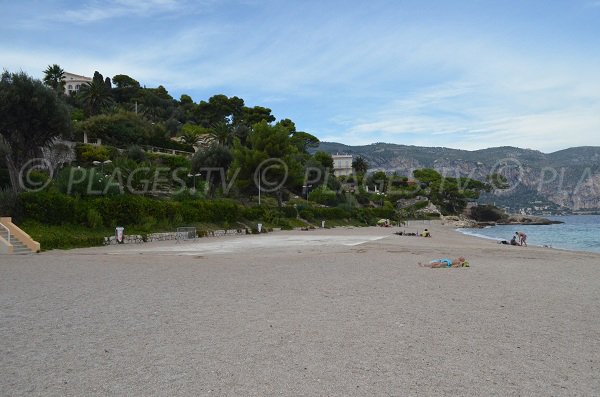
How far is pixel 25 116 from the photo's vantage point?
2997 centimetres

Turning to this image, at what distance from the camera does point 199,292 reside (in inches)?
348

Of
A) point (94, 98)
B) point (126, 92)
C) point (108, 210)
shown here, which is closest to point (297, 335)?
point (108, 210)

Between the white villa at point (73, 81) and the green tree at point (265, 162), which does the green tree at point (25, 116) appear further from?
the white villa at point (73, 81)

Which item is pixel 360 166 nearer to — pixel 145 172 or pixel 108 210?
pixel 145 172

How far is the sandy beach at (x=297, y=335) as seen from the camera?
411cm

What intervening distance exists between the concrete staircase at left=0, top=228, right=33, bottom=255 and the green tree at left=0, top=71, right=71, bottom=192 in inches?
434

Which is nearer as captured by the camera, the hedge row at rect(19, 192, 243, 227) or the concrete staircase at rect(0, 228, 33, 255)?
the concrete staircase at rect(0, 228, 33, 255)

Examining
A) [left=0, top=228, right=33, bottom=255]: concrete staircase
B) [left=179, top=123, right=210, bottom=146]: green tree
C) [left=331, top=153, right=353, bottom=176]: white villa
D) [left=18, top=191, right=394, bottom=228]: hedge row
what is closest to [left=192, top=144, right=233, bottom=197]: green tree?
[left=18, top=191, right=394, bottom=228]: hedge row

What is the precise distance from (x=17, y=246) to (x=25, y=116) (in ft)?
50.3

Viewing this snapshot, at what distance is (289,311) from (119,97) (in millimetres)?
103668

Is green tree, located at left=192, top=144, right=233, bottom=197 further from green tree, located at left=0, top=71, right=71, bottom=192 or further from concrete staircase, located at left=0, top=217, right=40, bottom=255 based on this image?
concrete staircase, located at left=0, top=217, right=40, bottom=255

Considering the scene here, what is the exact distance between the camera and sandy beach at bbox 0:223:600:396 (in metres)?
4.11

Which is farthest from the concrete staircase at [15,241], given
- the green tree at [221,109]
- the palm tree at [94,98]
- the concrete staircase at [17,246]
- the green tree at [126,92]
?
the green tree at [126,92]

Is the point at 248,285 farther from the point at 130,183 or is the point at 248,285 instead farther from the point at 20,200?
the point at 130,183
